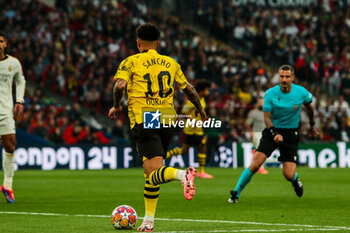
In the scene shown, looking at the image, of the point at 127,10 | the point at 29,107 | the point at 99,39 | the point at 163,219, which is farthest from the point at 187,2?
the point at 163,219

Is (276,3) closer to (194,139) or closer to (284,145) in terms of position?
(194,139)

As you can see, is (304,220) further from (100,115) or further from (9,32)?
(9,32)

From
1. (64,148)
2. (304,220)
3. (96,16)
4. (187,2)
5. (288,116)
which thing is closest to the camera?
(304,220)

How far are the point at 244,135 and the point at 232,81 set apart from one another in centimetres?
442

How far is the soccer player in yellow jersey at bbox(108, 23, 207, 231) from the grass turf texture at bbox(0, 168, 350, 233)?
Answer: 25.4 inches

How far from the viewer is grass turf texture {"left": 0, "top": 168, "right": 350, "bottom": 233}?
8.66 meters

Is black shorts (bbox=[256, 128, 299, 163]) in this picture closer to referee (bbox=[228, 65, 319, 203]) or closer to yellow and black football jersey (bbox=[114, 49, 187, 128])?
referee (bbox=[228, 65, 319, 203])

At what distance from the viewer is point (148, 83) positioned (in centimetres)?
810

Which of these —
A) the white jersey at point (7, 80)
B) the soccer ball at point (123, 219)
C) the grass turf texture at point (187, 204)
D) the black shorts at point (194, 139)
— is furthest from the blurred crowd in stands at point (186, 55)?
the soccer ball at point (123, 219)

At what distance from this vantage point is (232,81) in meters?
29.7

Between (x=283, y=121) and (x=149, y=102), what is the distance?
4.35m

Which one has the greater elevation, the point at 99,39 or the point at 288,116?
the point at 99,39

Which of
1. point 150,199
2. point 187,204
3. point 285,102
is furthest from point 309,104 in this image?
point 150,199

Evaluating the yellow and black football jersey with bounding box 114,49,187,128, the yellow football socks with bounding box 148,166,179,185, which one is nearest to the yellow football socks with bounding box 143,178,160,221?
the yellow football socks with bounding box 148,166,179,185
